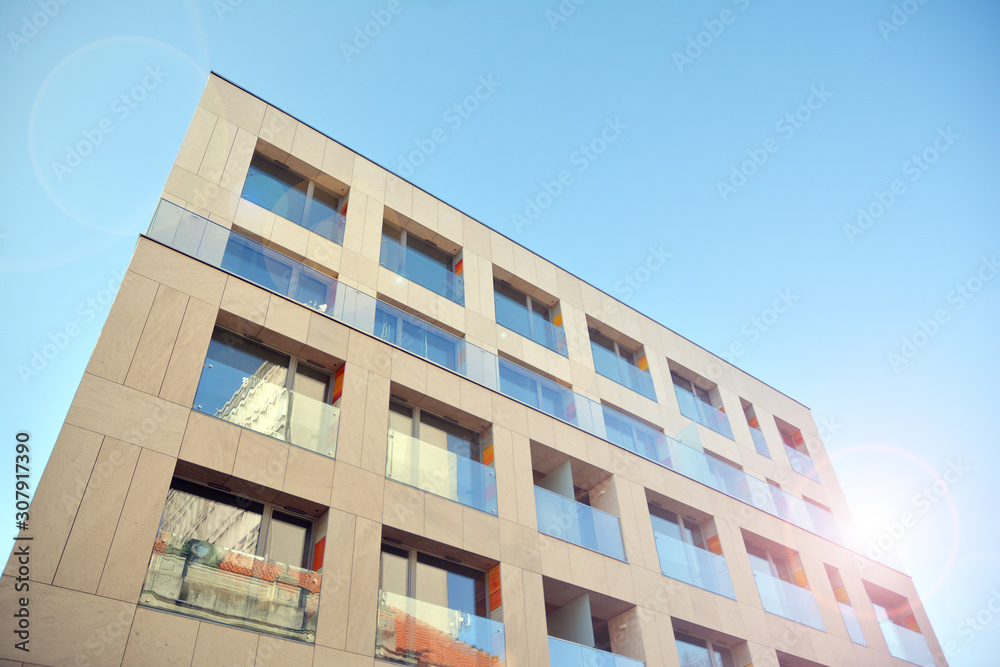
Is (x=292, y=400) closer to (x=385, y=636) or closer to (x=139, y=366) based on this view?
(x=139, y=366)

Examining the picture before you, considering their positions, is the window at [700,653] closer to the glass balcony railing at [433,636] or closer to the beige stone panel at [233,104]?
the glass balcony railing at [433,636]

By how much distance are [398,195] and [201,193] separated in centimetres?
529

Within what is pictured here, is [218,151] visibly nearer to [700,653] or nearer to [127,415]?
[127,415]

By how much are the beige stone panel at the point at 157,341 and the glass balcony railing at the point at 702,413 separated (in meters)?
14.6

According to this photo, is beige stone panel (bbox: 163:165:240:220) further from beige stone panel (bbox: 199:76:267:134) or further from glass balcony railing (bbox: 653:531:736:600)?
glass balcony railing (bbox: 653:531:736:600)

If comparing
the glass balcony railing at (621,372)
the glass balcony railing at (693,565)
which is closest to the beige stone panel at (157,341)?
the glass balcony railing at (693,565)

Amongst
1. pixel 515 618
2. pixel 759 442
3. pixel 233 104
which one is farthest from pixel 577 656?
pixel 233 104

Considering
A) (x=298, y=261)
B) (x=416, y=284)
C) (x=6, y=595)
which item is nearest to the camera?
(x=6, y=595)

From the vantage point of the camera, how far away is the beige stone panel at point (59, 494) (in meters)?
8.43

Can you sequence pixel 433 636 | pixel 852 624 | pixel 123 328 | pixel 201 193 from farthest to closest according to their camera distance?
pixel 852 624 → pixel 201 193 → pixel 433 636 → pixel 123 328

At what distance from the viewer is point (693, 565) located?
1667 centimetres

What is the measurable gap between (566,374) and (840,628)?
31.0ft

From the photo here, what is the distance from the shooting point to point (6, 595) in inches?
315

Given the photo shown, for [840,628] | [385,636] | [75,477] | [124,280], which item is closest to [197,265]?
[124,280]
